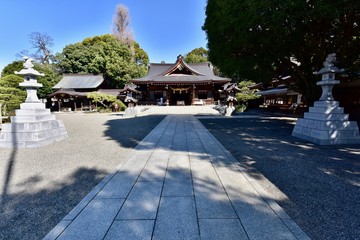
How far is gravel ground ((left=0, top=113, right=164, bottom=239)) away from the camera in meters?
2.10

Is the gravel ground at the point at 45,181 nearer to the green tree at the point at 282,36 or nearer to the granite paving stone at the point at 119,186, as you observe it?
the granite paving stone at the point at 119,186

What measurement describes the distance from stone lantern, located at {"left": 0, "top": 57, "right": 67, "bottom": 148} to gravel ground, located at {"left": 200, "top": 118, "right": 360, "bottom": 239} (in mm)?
5856

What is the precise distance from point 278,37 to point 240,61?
1.79 meters

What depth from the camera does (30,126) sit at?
551cm

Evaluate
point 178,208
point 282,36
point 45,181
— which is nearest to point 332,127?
point 282,36

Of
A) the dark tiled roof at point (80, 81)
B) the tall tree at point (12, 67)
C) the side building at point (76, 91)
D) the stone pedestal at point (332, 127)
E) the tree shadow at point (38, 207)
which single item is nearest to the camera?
the tree shadow at point (38, 207)

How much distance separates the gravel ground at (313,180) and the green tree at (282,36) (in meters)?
3.94

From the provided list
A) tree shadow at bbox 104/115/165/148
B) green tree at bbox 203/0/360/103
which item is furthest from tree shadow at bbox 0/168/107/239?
green tree at bbox 203/0/360/103

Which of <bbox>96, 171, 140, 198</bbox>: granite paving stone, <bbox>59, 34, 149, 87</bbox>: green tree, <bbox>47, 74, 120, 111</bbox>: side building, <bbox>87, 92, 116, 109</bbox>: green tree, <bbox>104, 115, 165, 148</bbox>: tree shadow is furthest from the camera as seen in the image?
<bbox>59, 34, 149, 87</bbox>: green tree

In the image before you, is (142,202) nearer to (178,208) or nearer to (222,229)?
(178,208)

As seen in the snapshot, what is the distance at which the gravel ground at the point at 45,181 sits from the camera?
2096mm

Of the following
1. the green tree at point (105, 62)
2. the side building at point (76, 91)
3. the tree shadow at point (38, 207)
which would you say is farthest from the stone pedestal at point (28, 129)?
the green tree at point (105, 62)

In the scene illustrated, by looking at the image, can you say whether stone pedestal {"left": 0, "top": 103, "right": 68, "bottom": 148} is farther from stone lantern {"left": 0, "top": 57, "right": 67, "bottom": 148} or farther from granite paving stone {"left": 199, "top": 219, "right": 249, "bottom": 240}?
granite paving stone {"left": 199, "top": 219, "right": 249, "bottom": 240}

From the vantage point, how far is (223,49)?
807cm
